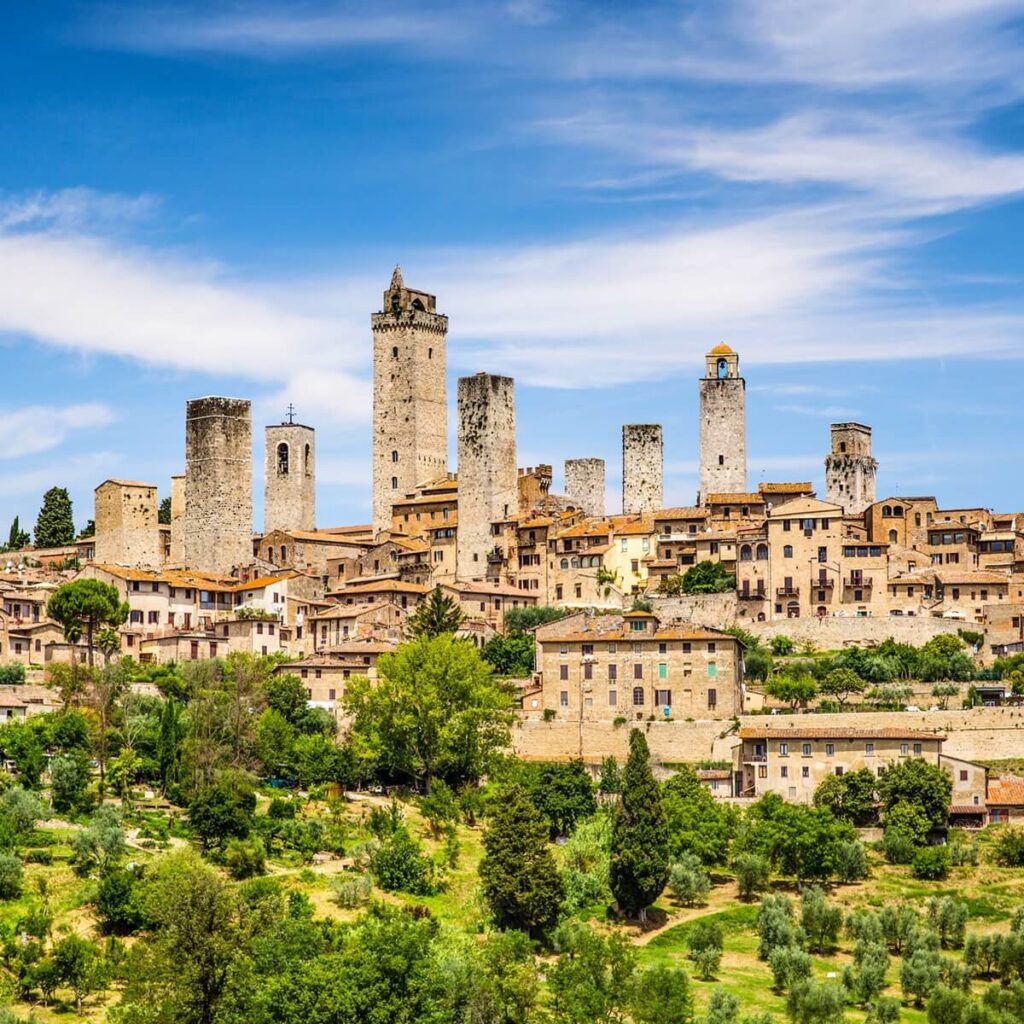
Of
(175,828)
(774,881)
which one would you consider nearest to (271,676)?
(175,828)

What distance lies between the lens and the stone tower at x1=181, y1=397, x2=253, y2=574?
330 feet

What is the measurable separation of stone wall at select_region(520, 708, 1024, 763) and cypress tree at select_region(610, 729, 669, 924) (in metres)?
9.65

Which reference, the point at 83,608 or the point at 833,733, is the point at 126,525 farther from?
the point at 833,733

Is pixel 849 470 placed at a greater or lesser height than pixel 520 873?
greater

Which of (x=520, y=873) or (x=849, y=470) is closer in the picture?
(x=520, y=873)

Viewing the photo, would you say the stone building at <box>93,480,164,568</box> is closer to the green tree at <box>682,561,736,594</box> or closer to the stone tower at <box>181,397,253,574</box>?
the stone tower at <box>181,397,253,574</box>

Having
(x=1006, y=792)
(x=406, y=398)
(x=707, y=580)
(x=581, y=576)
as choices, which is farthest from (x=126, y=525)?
(x=1006, y=792)

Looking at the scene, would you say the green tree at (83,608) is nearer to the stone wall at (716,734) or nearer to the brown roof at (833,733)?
the stone wall at (716,734)

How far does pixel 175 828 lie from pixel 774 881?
16.7 m

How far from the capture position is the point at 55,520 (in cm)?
11075

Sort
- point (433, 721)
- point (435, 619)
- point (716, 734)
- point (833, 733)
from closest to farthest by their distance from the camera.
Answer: point (833, 733), point (433, 721), point (716, 734), point (435, 619)

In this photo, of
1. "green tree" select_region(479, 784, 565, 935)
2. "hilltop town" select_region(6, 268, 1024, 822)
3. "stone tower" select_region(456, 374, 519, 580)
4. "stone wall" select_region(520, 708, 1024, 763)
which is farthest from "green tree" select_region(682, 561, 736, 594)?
"green tree" select_region(479, 784, 565, 935)

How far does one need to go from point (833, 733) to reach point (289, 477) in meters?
43.6

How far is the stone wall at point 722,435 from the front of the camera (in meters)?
102
